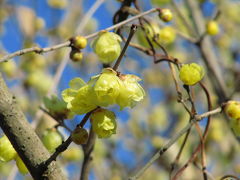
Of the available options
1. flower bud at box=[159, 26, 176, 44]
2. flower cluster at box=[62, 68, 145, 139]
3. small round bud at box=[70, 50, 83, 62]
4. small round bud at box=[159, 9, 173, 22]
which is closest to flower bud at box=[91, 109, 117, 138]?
flower cluster at box=[62, 68, 145, 139]

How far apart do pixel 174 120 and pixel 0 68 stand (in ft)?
6.46

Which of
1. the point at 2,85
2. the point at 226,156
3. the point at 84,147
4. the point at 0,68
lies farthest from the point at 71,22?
the point at 2,85

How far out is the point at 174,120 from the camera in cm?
439

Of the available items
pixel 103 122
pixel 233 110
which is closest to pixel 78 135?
pixel 103 122

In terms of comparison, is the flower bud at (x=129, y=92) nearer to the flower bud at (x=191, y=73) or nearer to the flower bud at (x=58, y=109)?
the flower bud at (x=191, y=73)

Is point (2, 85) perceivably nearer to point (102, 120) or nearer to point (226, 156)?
point (102, 120)

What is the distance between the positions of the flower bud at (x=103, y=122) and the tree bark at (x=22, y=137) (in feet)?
0.51

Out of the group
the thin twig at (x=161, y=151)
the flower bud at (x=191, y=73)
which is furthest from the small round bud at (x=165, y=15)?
the thin twig at (x=161, y=151)

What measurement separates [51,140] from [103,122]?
0.40m

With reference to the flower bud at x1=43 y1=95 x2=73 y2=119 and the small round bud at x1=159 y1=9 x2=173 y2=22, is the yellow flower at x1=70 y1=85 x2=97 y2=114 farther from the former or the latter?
the small round bud at x1=159 y1=9 x2=173 y2=22

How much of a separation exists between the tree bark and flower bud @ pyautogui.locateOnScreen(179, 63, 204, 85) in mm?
496

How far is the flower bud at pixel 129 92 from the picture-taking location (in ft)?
3.48

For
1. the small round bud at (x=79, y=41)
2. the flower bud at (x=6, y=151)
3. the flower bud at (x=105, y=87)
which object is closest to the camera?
the flower bud at (x=105, y=87)

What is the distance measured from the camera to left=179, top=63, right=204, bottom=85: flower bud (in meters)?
1.30
